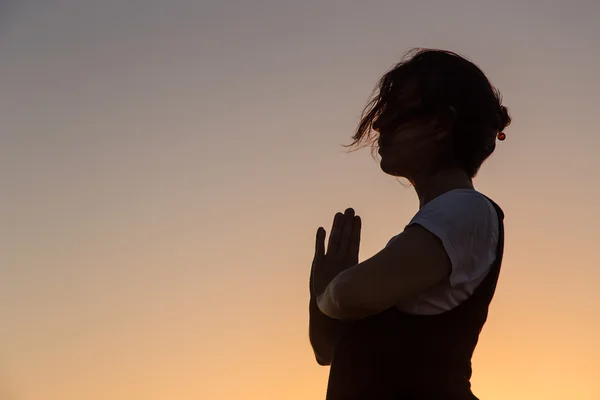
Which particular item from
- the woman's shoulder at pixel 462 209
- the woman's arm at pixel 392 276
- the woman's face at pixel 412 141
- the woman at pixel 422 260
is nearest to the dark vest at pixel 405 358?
the woman at pixel 422 260

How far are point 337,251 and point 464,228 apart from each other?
1.63 ft

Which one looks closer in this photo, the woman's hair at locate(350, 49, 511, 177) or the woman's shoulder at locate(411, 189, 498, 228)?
the woman's shoulder at locate(411, 189, 498, 228)

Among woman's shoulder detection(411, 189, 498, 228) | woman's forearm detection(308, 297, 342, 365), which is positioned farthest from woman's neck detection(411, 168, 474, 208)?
woman's forearm detection(308, 297, 342, 365)

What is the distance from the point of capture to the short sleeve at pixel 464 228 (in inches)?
75.5

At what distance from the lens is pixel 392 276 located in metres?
1.83

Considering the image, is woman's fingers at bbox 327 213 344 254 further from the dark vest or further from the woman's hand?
the dark vest

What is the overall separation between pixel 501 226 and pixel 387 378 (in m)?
0.55

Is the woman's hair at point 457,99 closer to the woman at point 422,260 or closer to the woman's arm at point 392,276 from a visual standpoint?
the woman at point 422,260

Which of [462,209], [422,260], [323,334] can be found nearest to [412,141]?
[462,209]

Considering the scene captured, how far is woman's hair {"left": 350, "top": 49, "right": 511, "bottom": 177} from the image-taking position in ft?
7.35

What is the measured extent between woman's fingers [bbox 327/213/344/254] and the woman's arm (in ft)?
1.42

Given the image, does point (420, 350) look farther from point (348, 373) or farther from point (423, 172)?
point (423, 172)

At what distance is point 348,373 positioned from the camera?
6.52ft

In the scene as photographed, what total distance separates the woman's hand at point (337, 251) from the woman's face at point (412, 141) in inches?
8.7
